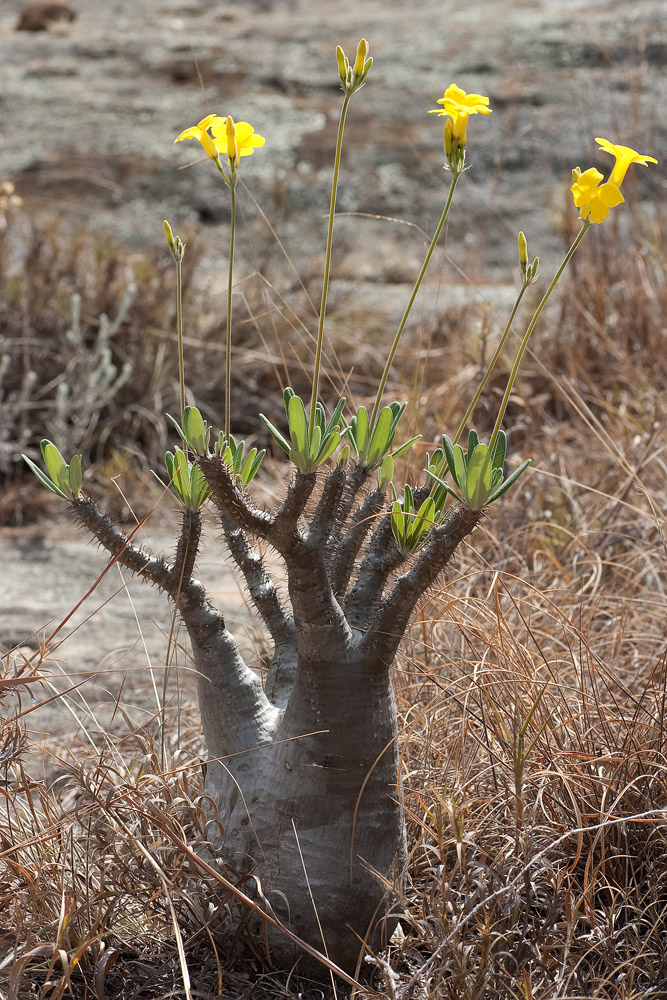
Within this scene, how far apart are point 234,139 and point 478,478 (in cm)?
46

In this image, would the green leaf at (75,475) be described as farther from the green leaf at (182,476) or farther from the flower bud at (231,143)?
the flower bud at (231,143)

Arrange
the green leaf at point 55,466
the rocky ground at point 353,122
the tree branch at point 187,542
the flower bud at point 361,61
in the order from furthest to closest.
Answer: the rocky ground at point 353,122 → the tree branch at point 187,542 → the green leaf at point 55,466 → the flower bud at point 361,61

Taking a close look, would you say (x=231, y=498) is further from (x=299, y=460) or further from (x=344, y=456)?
(x=344, y=456)

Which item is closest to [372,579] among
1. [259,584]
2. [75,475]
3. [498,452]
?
[259,584]

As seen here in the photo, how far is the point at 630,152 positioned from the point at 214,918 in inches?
42.3

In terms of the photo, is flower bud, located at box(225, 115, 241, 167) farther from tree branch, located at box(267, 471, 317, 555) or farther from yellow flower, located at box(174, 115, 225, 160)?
tree branch, located at box(267, 471, 317, 555)

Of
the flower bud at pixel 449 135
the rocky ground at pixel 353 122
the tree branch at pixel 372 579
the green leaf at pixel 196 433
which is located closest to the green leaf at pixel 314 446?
the green leaf at pixel 196 433

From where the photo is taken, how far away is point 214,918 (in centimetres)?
117

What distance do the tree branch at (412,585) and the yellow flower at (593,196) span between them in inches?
14.1

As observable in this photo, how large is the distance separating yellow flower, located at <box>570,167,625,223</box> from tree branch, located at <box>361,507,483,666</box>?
1.17ft

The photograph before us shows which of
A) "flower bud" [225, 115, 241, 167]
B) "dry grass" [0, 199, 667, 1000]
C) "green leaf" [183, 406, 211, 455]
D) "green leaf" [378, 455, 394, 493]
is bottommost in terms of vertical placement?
"dry grass" [0, 199, 667, 1000]

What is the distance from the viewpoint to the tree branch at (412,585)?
3.38 feet

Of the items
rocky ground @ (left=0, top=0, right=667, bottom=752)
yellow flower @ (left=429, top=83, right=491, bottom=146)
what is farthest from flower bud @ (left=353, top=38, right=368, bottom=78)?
rocky ground @ (left=0, top=0, right=667, bottom=752)

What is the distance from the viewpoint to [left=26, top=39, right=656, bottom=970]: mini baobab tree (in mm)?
1070
